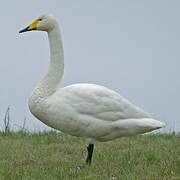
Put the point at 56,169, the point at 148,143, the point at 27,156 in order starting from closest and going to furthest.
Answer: the point at 56,169, the point at 27,156, the point at 148,143

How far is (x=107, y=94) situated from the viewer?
754 centimetres

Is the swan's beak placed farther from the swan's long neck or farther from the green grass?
the green grass

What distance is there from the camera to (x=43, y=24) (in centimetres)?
790

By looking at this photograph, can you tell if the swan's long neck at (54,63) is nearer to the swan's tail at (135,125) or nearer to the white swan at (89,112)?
the white swan at (89,112)

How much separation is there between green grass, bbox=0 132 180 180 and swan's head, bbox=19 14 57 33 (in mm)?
1607

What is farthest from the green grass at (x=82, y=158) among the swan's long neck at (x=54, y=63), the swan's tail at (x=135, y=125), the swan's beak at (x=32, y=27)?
the swan's beak at (x=32, y=27)

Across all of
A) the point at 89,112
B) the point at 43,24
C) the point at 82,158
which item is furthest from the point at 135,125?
the point at 43,24

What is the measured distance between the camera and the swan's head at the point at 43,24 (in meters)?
7.91

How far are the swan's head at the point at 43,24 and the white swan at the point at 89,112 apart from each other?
677mm

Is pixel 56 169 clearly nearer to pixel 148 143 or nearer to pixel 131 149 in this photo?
pixel 131 149

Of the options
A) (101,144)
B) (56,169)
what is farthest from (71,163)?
(101,144)

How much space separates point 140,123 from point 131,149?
60.8 inches

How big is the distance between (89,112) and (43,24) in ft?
4.34

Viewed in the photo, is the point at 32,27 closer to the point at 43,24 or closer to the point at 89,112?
the point at 43,24
